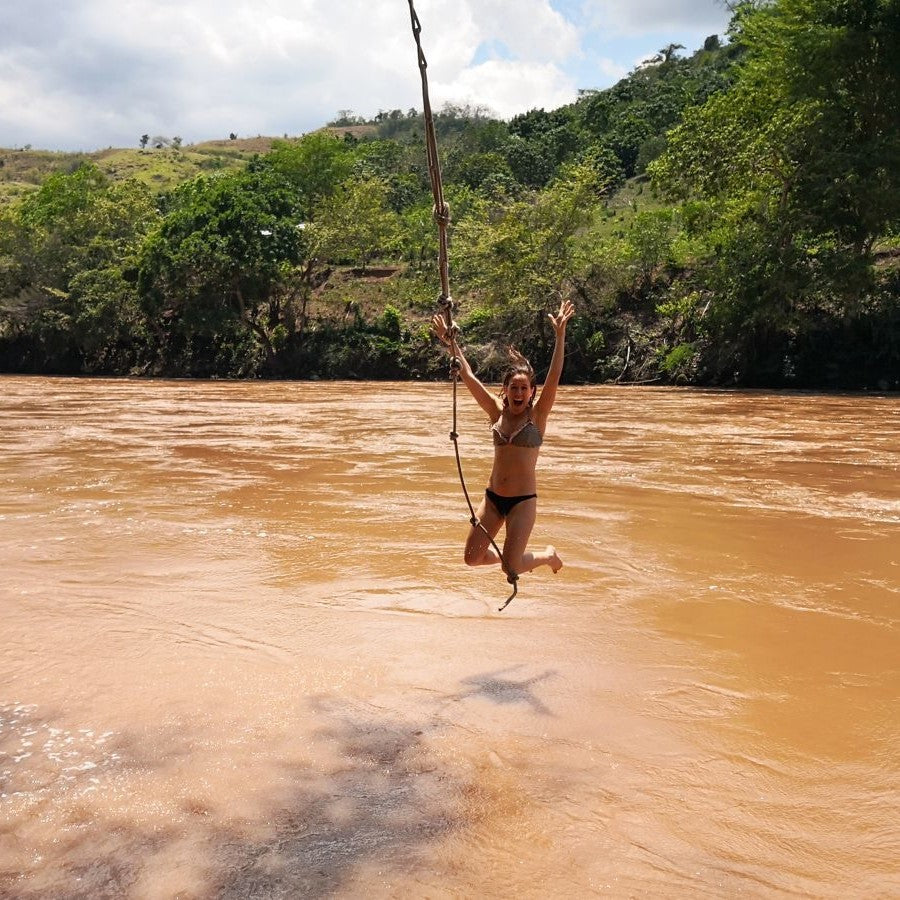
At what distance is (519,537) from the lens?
561 centimetres

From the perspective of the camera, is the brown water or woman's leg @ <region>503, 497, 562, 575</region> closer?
the brown water

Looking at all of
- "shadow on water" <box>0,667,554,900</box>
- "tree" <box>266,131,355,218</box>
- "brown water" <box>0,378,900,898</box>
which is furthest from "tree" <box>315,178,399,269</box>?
"shadow on water" <box>0,667,554,900</box>

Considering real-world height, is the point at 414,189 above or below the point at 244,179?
above

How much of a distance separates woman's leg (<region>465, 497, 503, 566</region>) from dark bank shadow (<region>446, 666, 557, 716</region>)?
901 mm

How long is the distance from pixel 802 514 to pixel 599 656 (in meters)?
4.62

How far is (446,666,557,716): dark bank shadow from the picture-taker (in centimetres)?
466

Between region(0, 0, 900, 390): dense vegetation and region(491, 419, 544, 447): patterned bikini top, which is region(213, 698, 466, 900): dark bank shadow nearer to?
region(491, 419, 544, 447): patterned bikini top

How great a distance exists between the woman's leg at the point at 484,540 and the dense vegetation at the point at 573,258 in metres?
22.5

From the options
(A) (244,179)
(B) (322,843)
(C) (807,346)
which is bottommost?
(B) (322,843)

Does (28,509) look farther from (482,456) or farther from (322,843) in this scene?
(322,843)

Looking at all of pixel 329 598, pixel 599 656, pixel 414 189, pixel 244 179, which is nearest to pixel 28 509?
pixel 329 598

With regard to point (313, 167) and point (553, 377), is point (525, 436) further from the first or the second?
point (313, 167)

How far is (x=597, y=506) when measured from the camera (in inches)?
380

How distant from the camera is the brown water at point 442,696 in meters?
3.29
